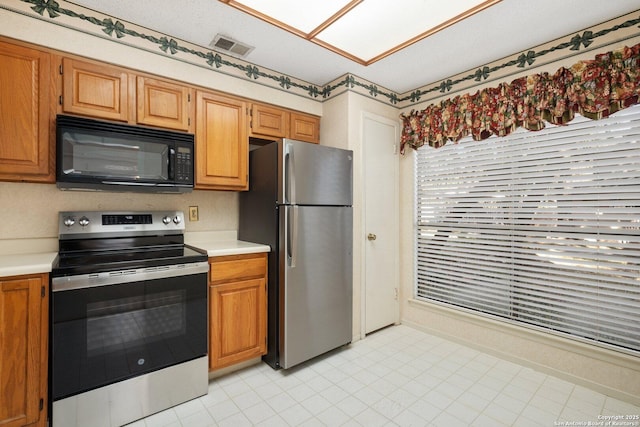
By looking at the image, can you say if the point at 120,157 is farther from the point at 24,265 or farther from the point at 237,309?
the point at 237,309

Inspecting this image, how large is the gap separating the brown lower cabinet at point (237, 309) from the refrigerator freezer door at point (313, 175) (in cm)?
56

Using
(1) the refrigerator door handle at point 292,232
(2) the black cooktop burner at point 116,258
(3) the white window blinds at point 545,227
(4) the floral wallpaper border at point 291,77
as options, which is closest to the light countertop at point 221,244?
(2) the black cooktop burner at point 116,258

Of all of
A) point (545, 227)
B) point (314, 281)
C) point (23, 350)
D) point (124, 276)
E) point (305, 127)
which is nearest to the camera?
point (23, 350)

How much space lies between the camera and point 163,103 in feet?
7.13

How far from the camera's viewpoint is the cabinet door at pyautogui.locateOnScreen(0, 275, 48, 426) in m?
1.46

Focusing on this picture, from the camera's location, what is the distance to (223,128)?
2428 mm

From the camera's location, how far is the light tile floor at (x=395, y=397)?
5.82 feet

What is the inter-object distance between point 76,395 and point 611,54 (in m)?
3.75

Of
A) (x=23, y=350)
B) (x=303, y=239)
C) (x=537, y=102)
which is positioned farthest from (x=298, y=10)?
(x=23, y=350)

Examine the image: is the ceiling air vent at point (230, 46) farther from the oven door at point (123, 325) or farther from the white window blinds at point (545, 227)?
the white window blinds at point (545, 227)

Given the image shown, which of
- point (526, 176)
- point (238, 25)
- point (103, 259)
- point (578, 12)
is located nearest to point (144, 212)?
point (103, 259)

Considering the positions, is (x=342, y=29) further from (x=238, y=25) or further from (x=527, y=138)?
(x=527, y=138)

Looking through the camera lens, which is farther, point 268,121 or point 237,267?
point 268,121

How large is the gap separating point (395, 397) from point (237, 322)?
119cm
